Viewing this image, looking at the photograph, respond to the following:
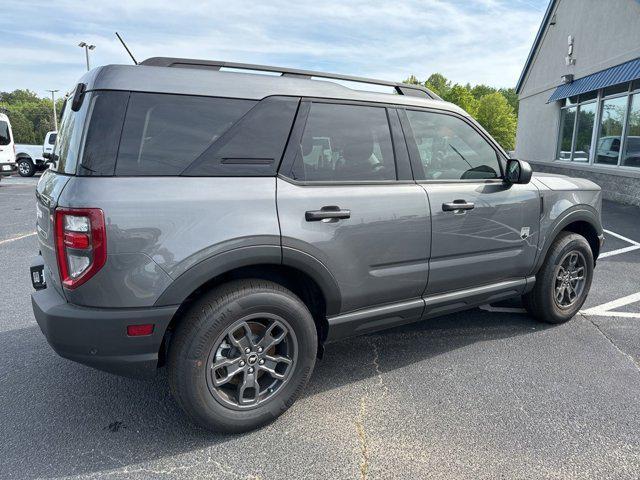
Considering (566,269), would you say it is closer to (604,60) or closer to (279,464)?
(279,464)

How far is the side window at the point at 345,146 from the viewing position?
2775mm

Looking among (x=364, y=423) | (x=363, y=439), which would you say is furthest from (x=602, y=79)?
(x=363, y=439)

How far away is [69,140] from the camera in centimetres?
251

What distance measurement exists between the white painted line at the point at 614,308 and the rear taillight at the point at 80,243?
429cm

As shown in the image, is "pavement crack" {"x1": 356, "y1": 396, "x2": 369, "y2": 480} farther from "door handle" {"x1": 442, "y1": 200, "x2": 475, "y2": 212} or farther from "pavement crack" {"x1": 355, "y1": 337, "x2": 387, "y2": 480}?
"door handle" {"x1": 442, "y1": 200, "x2": 475, "y2": 212}

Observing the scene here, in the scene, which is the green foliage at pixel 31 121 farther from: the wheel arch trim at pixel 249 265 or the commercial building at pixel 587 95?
the wheel arch trim at pixel 249 265

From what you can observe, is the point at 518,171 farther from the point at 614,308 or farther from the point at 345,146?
the point at 614,308

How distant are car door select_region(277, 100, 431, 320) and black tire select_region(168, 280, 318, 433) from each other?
250 mm

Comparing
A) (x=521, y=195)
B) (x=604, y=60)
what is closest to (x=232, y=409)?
(x=521, y=195)

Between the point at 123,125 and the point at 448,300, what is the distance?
2354 mm

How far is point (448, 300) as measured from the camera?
338 centimetres

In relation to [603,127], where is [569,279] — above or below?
below

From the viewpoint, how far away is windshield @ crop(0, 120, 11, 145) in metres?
17.4

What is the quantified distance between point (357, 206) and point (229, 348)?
1084 mm
